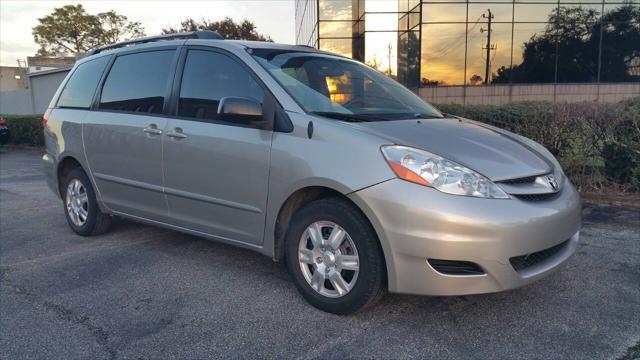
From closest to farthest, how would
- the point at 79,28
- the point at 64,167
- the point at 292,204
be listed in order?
1. the point at 292,204
2. the point at 64,167
3. the point at 79,28

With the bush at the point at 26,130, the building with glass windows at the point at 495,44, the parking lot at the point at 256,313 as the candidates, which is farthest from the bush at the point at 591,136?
the bush at the point at 26,130

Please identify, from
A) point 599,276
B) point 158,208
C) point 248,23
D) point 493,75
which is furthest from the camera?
point 248,23

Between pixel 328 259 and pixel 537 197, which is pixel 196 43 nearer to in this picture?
pixel 328 259

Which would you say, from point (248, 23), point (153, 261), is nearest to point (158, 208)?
point (153, 261)

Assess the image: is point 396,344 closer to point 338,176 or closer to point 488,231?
point 488,231

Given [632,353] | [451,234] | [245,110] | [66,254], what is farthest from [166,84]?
[632,353]

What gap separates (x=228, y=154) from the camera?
12.0 ft

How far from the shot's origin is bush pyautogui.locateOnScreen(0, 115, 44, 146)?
663 inches

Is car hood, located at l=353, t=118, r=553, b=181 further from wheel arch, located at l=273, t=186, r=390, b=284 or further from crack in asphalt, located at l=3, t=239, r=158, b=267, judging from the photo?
crack in asphalt, located at l=3, t=239, r=158, b=267

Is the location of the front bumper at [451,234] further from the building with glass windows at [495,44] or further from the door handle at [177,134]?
the building with glass windows at [495,44]

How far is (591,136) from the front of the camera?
6535mm

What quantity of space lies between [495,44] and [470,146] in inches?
807

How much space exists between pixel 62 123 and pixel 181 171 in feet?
6.90

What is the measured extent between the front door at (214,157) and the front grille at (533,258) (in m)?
1.66
